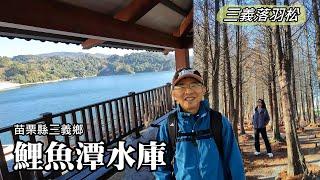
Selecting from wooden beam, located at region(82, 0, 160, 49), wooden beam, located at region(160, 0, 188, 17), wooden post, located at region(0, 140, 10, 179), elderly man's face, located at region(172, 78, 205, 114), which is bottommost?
wooden post, located at region(0, 140, 10, 179)

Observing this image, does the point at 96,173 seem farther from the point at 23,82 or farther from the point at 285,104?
the point at 23,82

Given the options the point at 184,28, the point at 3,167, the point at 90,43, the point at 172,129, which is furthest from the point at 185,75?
the point at 184,28

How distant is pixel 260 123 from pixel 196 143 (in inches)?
43.7

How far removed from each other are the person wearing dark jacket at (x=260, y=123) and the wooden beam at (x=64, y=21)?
184 centimetres

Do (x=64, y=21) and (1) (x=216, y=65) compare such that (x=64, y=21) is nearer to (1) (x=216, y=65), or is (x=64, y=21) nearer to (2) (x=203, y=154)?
(1) (x=216, y=65)

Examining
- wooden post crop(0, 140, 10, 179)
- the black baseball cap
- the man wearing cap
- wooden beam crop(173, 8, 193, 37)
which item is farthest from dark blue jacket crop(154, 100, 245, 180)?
wooden beam crop(173, 8, 193, 37)

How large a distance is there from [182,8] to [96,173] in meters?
2.75

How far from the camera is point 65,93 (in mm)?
10945

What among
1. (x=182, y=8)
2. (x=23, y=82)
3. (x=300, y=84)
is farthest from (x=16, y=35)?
(x=23, y=82)

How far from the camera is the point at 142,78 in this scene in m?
13.2

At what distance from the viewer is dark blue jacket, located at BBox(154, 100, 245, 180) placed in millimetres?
1498

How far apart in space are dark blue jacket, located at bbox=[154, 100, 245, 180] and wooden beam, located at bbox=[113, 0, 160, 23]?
282 centimetres

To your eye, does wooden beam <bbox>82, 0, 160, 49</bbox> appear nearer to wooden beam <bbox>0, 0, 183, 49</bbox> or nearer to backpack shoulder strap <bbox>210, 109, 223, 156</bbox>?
wooden beam <bbox>0, 0, 183, 49</bbox>

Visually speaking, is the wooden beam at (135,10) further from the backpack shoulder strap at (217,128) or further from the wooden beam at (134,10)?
the backpack shoulder strap at (217,128)
